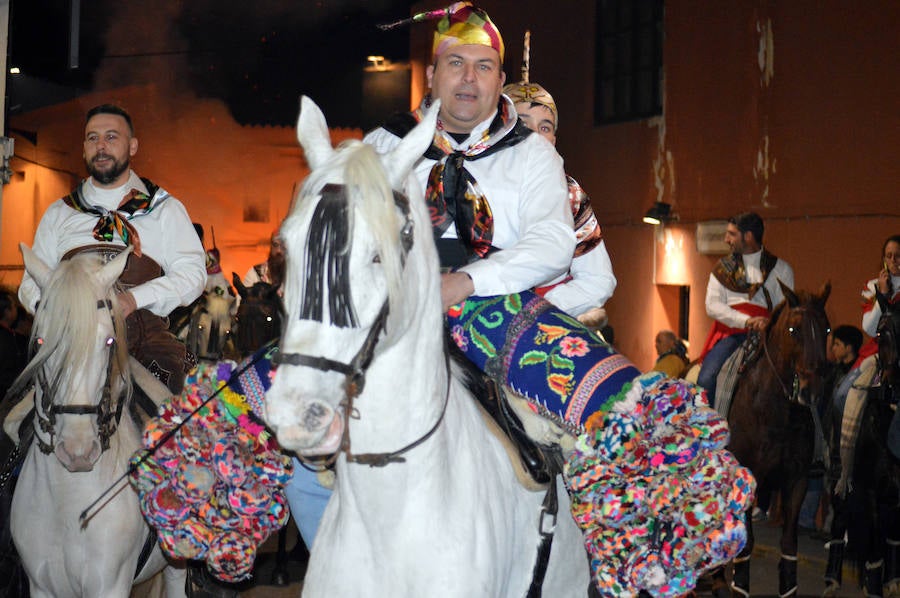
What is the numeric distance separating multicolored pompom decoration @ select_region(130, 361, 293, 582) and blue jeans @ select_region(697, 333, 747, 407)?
667 centimetres

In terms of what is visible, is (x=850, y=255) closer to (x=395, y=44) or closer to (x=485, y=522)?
(x=485, y=522)

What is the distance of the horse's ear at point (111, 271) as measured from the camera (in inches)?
205

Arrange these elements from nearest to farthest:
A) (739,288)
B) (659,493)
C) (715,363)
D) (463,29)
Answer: (659,493)
(463,29)
(715,363)
(739,288)

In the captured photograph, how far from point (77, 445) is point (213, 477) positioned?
5.12ft

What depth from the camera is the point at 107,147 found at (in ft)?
19.7

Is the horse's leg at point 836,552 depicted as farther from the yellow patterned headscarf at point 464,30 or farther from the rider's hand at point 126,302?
the yellow patterned headscarf at point 464,30

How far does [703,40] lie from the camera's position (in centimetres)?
1500

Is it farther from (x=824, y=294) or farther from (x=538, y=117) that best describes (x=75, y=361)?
(x=824, y=294)

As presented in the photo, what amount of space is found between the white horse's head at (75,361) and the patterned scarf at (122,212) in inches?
29.6

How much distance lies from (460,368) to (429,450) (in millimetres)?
580

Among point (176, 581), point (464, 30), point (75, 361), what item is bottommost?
point (176, 581)

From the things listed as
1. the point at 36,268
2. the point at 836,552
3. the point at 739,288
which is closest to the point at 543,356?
the point at 36,268

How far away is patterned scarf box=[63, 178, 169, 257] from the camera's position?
5.97 meters

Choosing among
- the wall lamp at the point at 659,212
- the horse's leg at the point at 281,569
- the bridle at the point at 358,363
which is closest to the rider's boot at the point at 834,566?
the horse's leg at the point at 281,569
